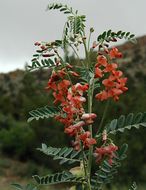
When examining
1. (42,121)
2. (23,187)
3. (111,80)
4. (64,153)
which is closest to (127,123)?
(111,80)

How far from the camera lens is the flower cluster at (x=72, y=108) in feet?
7.37

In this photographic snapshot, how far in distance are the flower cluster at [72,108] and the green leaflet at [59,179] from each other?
16cm

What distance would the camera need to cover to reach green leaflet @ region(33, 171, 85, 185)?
2.40m

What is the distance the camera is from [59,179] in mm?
2422

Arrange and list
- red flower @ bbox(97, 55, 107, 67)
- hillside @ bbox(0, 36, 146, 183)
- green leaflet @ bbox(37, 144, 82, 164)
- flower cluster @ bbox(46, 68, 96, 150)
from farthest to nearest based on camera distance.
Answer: hillside @ bbox(0, 36, 146, 183) → green leaflet @ bbox(37, 144, 82, 164) → red flower @ bbox(97, 55, 107, 67) → flower cluster @ bbox(46, 68, 96, 150)

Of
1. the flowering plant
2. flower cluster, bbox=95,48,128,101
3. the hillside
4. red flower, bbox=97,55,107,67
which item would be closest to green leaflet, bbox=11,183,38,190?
the flowering plant

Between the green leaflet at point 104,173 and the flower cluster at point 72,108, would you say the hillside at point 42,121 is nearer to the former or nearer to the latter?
the green leaflet at point 104,173

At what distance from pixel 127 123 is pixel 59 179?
33 centimetres

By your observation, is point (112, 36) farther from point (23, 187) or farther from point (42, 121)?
point (42, 121)

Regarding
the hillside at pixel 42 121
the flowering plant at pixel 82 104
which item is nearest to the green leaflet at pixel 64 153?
the flowering plant at pixel 82 104

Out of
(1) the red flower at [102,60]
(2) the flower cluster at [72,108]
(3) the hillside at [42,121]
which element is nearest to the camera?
(2) the flower cluster at [72,108]

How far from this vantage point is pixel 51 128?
82.6 ft

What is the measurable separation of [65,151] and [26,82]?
30.1 metres

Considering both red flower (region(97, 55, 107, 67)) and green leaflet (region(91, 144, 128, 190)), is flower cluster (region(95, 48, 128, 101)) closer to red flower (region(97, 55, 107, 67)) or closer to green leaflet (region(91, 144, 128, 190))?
red flower (region(97, 55, 107, 67))
